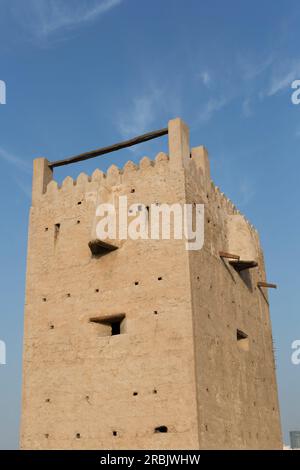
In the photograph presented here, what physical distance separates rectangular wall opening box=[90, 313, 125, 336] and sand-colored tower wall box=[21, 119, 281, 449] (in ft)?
0.35

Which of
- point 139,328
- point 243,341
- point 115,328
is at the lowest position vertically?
point 139,328

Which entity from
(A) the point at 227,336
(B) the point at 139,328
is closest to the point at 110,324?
(B) the point at 139,328

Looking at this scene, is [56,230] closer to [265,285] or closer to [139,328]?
[139,328]

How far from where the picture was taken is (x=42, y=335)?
15203 mm

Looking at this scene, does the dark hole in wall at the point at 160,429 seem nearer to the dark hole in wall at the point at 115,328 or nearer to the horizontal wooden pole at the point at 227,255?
the dark hole in wall at the point at 115,328

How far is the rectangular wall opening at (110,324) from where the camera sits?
46.9 feet

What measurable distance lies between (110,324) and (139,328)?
130cm

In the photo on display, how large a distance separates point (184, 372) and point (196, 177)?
529 cm

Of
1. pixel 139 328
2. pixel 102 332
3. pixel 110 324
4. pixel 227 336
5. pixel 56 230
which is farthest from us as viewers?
pixel 56 230

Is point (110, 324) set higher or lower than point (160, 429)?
higher

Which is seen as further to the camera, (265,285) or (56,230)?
(265,285)

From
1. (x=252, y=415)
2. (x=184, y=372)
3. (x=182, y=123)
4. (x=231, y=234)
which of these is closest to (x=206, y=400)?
(x=184, y=372)

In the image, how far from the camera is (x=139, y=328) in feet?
45.2

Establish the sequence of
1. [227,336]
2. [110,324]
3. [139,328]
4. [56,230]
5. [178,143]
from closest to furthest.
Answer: [139,328] → [110,324] → [178,143] → [227,336] → [56,230]
